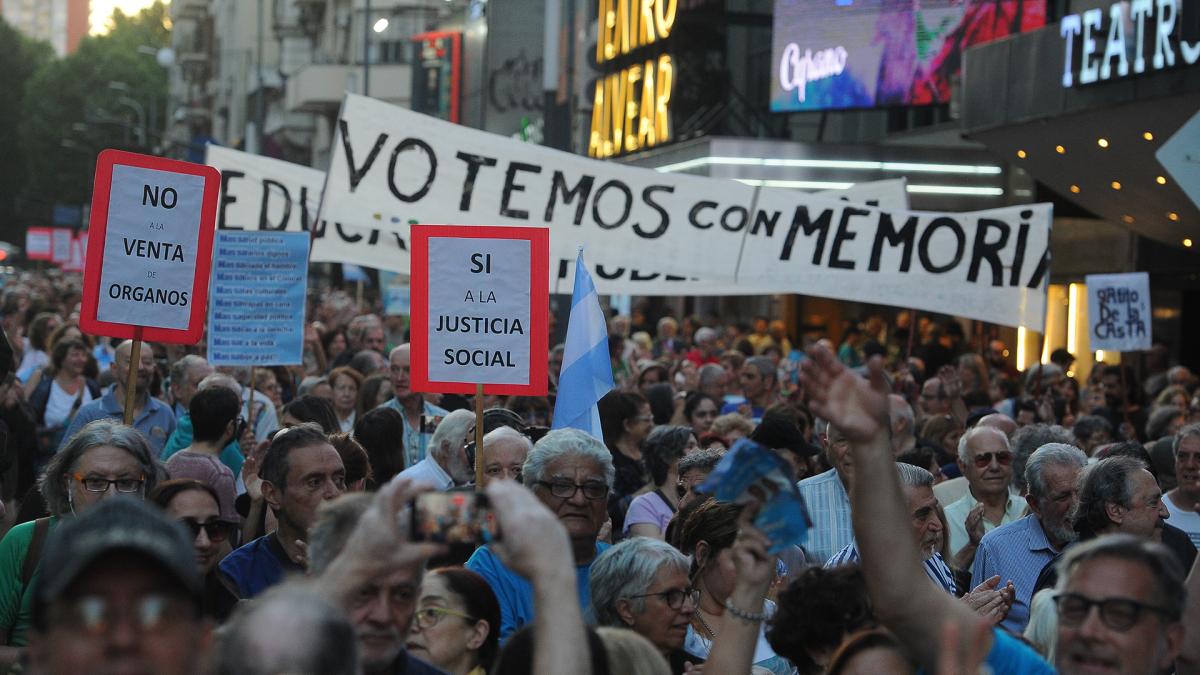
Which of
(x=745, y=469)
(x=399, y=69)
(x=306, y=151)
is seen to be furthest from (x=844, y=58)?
(x=306, y=151)

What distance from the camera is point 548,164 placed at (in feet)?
39.4

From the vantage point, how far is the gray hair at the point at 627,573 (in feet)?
15.9

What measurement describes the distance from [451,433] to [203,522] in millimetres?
2407

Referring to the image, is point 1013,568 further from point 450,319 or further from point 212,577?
point 212,577

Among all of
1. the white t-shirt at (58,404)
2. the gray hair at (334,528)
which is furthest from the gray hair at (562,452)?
the white t-shirt at (58,404)

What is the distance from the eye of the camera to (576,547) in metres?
5.77

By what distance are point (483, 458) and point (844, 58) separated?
2156 centimetres

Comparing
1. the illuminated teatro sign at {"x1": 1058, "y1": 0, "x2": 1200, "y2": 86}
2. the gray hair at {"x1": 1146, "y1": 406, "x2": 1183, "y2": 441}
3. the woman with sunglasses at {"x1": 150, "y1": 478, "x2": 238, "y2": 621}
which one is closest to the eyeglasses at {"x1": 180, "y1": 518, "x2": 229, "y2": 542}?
the woman with sunglasses at {"x1": 150, "y1": 478, "x2": 238, "y2": 621}

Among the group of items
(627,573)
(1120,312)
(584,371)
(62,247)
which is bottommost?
(627,573)

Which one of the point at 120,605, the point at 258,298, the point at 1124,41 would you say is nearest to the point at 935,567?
the point at 120,605

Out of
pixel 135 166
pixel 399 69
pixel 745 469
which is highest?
pixel 399 69

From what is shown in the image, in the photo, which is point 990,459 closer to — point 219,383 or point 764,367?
point 219,383

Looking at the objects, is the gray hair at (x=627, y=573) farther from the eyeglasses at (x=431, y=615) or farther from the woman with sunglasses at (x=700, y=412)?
the woman with sunglasses at (x=700, y=412)

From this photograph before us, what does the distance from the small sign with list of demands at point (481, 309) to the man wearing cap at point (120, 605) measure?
188 inches
